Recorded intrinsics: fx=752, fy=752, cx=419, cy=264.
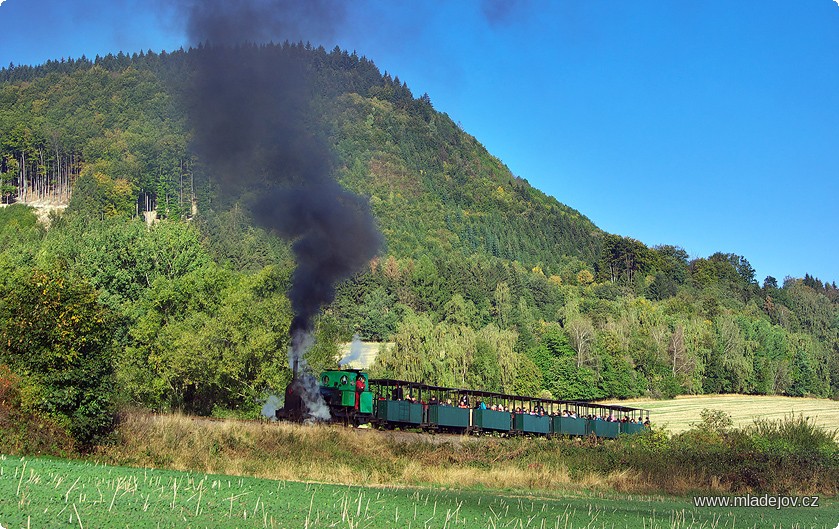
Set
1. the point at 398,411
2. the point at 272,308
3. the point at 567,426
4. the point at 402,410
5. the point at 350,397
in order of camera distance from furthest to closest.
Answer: the point at 272,308, the point at 567,426, the point at 402,410, the point at 398,411, the point at 350,397

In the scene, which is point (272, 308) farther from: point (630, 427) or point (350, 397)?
point (630, 427)

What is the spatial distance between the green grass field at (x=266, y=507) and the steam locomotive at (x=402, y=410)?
586 inches

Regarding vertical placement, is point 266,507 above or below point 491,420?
above

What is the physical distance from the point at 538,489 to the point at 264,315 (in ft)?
90.2

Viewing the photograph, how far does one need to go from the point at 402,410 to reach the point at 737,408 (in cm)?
6841

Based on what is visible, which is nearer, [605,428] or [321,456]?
[321,456]

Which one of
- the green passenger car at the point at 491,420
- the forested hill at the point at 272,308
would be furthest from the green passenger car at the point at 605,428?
the forested hill at the point at 272,308

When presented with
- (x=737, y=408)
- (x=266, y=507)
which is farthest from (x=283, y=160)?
(x=737, y=408)

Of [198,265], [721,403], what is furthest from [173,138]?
[721,403]

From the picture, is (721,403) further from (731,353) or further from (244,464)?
(244,464)

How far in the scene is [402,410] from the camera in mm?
43125

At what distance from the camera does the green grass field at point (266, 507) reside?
1622 cm

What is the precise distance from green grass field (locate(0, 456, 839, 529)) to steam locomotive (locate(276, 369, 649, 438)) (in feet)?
48.8

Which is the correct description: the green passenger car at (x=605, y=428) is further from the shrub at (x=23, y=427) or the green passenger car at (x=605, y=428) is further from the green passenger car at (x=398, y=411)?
the shrub at (x=23, y=427)
